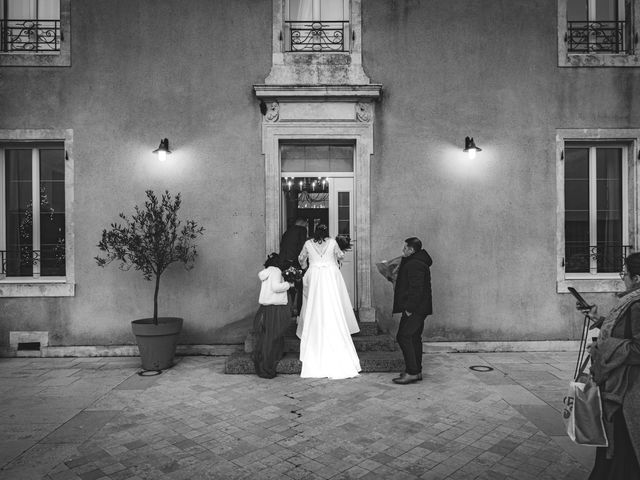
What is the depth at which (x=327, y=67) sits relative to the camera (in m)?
7.16

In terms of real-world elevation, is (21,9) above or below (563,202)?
above

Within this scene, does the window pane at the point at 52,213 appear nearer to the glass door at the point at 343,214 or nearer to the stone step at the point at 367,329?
the stone step at the point at 367,329

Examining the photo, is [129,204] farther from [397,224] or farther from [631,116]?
[631,116]

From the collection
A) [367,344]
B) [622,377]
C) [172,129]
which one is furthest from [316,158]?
[622,377]

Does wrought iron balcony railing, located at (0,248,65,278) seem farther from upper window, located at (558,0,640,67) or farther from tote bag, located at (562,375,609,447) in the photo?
upper window, located at (558,0,640,67)

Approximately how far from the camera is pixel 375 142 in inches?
285

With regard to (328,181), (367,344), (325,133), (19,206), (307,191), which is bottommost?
(367,344)

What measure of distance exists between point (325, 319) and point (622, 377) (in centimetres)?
378

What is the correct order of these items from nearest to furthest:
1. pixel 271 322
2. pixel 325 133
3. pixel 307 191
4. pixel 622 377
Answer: pixel 622 377 → pixel 271 322 → pixel 325 133 → pixel 307 191

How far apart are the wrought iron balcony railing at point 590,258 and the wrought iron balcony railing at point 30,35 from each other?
30.0ft

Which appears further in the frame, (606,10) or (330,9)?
(606,10)

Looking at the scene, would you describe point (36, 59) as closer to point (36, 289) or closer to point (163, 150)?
point (163, 150)

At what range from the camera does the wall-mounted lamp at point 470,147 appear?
7094 mm

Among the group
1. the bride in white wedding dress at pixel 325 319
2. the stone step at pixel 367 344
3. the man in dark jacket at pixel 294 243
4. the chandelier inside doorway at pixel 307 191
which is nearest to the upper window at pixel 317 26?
the chandelier inside doorway at pixel 307 191
